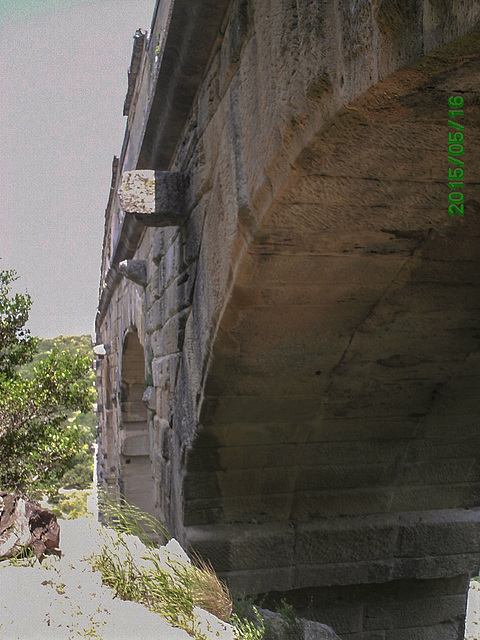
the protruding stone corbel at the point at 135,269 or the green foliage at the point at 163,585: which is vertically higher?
the protruding stone corbel at the point at 135,269

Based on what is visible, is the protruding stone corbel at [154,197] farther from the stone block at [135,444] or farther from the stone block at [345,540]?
the stone block at [135,444]

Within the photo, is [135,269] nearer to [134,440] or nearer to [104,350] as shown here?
[134,440]

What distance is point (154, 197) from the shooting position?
126 inches

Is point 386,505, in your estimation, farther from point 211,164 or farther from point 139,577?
point 211,164

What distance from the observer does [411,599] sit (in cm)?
373

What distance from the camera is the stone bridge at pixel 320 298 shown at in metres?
1.42

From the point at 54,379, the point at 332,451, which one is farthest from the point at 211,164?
Answer: the point at 54,379

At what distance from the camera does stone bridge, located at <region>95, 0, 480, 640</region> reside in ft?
4.67

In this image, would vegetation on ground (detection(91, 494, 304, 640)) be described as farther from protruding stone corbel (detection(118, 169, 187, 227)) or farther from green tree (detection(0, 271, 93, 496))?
green tree (detection(0, 271, 93, 496))

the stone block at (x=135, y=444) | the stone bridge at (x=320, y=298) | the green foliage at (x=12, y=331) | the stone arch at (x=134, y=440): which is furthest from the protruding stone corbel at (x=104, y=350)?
the stone bridge at (x=320, y=298)

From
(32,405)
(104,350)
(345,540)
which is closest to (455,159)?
(345,540)

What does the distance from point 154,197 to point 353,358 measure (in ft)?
4.54

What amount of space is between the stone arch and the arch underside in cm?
492

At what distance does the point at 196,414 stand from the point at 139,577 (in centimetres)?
80
